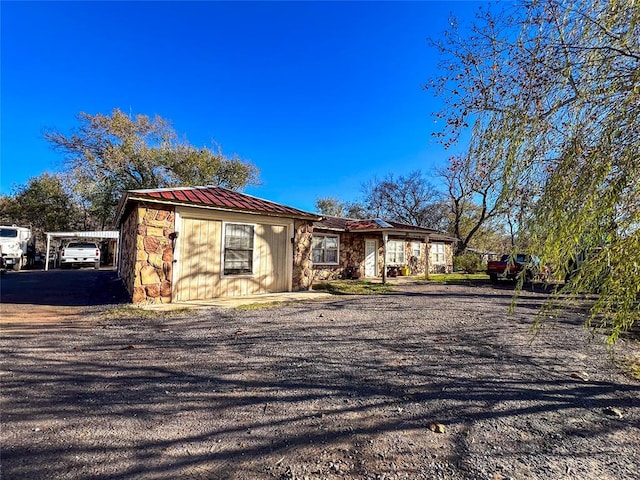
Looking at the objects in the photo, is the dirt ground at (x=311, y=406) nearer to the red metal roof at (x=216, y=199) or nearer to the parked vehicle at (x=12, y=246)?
the red metal roof at (x=216, y=199)

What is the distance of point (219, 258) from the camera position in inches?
328

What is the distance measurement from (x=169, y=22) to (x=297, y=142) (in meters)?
12.8

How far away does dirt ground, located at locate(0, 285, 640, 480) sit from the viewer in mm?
1846

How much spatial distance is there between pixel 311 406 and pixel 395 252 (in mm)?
15374

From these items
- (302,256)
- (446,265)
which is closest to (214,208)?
(302,256)

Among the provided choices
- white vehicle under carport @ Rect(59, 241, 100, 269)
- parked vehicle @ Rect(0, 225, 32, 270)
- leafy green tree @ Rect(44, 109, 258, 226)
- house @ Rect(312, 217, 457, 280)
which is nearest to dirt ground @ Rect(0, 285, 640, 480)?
house @ Rect(312, 217, 457, 280)

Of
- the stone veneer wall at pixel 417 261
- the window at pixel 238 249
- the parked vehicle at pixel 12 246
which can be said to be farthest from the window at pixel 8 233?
the stone veneer wall at pixel 417 261

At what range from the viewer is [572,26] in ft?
7.95

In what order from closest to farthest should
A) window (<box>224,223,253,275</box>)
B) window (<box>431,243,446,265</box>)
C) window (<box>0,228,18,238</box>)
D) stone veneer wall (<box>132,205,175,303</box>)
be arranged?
1. stone veneer wall (<box>132,205,175,303</box>)
2. window (<box>224,223,253,275</box>)
3. window (<box>0,228,18,238</box>)
4. window (<box>431,243,446,265</box>)

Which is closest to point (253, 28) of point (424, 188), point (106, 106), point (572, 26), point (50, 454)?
point (572, 26)

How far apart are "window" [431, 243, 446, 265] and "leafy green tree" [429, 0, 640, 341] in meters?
17.7

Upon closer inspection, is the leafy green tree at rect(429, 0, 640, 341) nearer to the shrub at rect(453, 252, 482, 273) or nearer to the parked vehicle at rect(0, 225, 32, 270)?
the parked vehicle at rect(0, 225, 32, 270)

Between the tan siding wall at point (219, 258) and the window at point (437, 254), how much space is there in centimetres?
1281

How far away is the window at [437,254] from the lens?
19.8 metres
